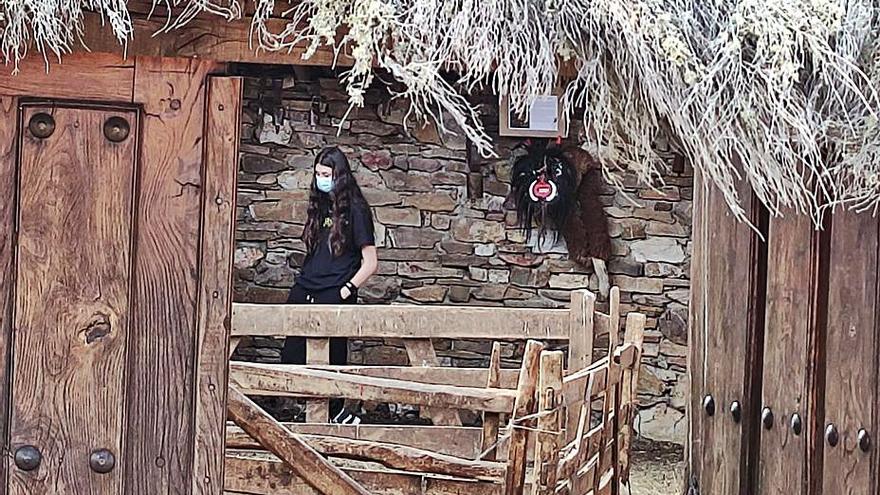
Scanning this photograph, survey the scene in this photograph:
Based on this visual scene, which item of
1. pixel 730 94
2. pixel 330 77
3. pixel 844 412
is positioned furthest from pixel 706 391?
pixel 330 77

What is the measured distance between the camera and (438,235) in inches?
277

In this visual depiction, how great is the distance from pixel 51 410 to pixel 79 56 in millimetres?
701

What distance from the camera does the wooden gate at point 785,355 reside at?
2.85m

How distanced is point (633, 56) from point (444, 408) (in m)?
1.84

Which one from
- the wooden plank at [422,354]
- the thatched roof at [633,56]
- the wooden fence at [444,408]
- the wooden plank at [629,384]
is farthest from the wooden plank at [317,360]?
the thatched roof at [633,56]

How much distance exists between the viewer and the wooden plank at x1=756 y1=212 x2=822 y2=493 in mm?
2969

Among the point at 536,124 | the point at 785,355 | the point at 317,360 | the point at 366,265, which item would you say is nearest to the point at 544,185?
the point at 536,124

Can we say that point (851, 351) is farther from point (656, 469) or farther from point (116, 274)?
point (656, 469)

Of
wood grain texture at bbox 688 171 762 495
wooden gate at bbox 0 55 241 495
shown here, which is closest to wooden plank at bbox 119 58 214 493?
wooden gate at bbox 0 55 241 495

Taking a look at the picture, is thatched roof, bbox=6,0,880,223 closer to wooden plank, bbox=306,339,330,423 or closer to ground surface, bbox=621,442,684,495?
wooden plank, bbox=306,339,330,423

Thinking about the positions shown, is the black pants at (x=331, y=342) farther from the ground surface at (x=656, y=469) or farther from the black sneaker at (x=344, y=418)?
the ground surface at (x=656, y=469)

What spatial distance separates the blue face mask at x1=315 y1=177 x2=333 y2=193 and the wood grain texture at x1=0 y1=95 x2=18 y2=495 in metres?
3.65

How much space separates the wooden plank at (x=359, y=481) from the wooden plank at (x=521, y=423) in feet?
1.10

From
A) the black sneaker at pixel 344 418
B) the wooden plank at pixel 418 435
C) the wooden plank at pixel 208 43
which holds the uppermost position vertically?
the wooden plank at pixel 208 43
